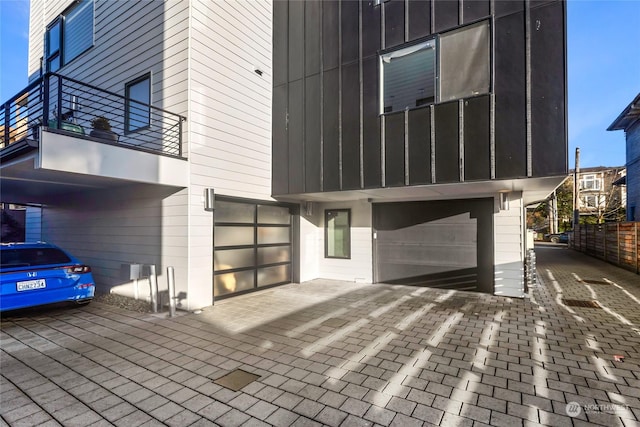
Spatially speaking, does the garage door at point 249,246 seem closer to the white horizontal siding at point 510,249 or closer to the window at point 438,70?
the window at point 438,70

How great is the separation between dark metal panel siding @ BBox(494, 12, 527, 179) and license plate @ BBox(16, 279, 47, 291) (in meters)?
7.63

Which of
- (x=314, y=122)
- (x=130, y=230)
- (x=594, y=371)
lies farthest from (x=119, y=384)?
(x=314, y=122)

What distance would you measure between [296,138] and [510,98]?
4.31m

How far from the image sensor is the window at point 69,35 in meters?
8.16

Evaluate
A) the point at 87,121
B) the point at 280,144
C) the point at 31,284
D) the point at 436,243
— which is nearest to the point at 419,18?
the point at 280,144

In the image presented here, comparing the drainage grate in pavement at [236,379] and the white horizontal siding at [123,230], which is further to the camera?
the white horizontal siding at [123,230]

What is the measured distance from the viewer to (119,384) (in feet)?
9.97

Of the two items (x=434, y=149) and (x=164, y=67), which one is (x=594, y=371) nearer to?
(x=434, y=149)

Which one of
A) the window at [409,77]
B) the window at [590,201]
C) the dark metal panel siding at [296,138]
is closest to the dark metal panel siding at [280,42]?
the dark metal panel siding at [296,138]

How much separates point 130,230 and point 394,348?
5695 millimetres

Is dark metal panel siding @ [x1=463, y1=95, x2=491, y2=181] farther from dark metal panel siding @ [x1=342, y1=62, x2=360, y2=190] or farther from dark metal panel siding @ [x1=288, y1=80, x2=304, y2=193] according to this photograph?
dark metal panel siding @ [x1=288, y1=80, x2=304, y2=193]

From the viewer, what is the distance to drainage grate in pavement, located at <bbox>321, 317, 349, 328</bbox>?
4.80 m

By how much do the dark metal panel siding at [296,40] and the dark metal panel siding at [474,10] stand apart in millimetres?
3530

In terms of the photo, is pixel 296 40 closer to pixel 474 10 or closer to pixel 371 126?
pixel 371 126
